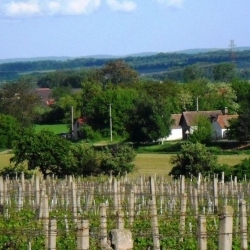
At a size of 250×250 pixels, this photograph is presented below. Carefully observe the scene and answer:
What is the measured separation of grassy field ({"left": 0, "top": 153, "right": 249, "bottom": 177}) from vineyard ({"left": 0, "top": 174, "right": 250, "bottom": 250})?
67.5 feet

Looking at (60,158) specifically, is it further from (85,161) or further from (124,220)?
(124,220)

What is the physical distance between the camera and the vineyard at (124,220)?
36.9 feet

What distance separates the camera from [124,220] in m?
19.1

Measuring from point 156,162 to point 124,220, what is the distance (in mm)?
39088

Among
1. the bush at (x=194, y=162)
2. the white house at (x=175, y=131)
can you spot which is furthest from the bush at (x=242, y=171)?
the white house at (x=175, y=131)

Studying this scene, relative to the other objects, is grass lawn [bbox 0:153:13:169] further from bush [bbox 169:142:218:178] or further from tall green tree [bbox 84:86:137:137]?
bush [bbox 169:142:218:178]

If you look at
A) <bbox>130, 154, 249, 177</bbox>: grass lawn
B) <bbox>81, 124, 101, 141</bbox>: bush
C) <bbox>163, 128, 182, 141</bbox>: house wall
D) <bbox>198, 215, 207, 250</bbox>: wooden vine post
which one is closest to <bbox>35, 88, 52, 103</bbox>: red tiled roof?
<bbox>81, 124, 101, 141</bbox>: bush

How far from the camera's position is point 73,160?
41156mm

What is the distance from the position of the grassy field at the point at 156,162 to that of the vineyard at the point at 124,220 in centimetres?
2058

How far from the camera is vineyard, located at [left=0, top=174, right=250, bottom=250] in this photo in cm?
1125

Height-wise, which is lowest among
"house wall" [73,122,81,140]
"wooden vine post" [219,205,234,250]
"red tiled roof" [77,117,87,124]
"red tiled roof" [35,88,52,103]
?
"red tiled roof" [35,88,52,103]

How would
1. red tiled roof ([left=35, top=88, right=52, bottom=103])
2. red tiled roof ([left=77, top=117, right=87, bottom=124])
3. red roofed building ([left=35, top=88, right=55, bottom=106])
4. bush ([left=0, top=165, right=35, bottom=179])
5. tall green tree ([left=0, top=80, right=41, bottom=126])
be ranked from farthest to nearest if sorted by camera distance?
red tiled roof ([left=35, top=88, right=52, bottom=103]) → red roofed building ([left=35, top=88, right=55, bottom=106]) → tall green tree ([left=0, top=80, right=41, bottom=126]) → red tiled roof ([left=77, top=117, right=87, bottom=124]) → bush ([left=0, top=165, right=35, bottom=179])

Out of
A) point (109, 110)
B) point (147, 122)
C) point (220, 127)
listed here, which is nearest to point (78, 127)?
point (109, 110)

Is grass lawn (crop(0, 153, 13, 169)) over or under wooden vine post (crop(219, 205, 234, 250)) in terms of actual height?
under
